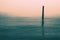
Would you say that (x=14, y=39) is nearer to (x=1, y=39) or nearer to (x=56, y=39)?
(x=1, y=39)

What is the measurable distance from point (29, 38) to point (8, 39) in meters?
1.10

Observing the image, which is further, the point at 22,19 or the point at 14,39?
the point at 22,19

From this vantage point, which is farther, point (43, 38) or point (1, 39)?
point (43, 38)

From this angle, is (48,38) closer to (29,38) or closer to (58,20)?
(29,38)

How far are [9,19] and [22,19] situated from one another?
1.70m

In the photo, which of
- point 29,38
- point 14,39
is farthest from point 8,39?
point 29,38

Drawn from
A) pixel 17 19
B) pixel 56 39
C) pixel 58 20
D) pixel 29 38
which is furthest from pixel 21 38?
pixel 17 19

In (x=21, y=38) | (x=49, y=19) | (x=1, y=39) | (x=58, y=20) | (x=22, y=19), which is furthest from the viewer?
(x=22, y=19)

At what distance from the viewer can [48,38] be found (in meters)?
8.95

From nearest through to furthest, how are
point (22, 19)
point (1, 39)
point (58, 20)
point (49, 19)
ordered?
A: point (1, 39) < point (58, 20) < point (49, 19) < point (22, 19)

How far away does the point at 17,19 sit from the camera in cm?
1930

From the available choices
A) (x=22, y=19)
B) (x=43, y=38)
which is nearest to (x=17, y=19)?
(x=22, y=19)

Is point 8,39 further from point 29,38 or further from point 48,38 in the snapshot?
point 48,38

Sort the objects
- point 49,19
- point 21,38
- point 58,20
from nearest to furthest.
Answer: point 21,38 → point 58,20 → point 49,19
